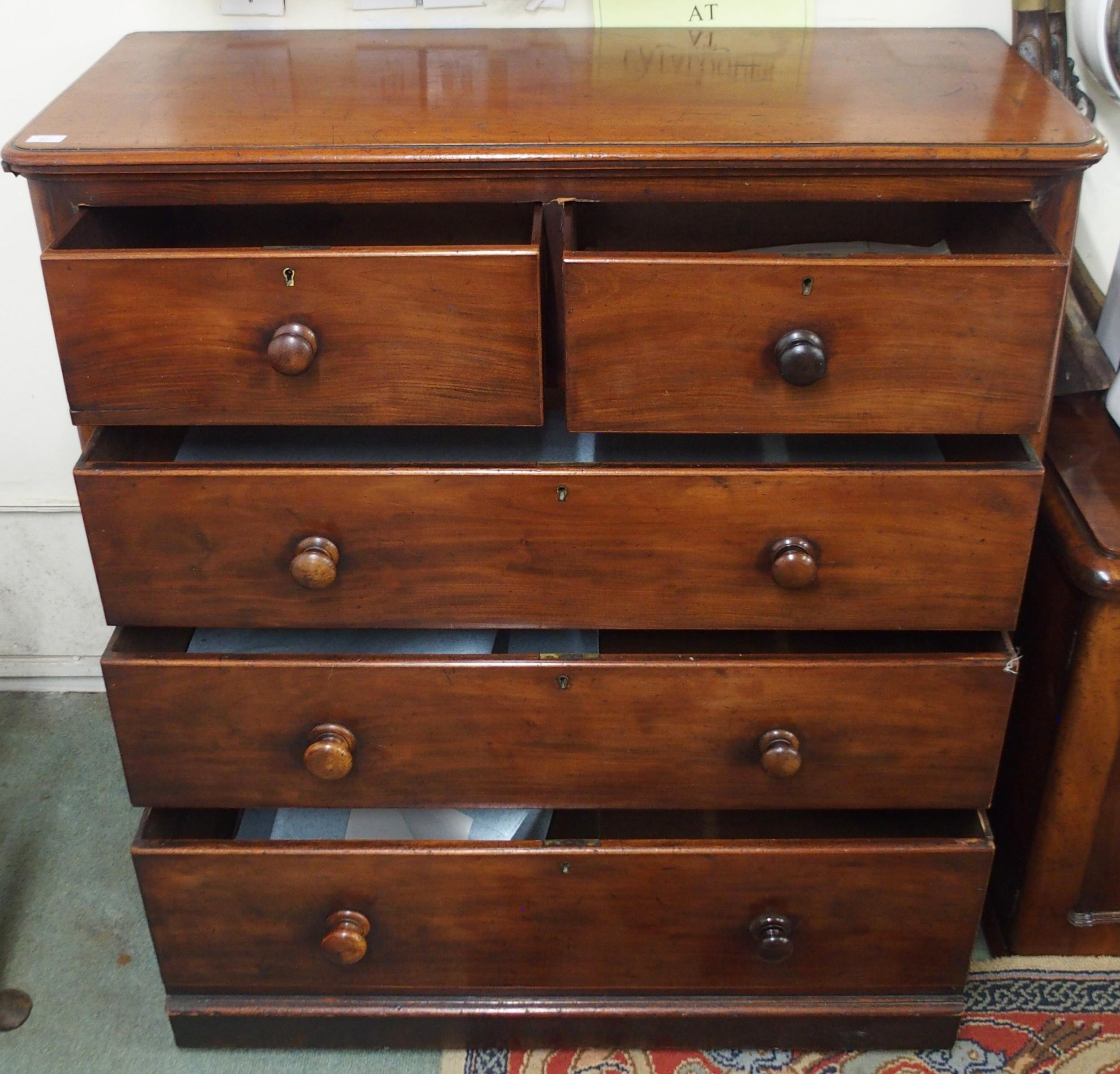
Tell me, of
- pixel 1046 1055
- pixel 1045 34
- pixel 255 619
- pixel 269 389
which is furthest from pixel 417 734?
pixel 1045 34

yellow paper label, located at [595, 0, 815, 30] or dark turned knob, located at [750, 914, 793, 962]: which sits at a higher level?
yellow paper label, located at [595, 0, 815, 30]

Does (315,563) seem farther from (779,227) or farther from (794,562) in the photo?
(779,227)

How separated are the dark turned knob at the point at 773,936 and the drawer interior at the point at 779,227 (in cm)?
62

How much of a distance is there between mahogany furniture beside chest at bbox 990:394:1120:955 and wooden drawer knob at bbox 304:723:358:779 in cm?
67

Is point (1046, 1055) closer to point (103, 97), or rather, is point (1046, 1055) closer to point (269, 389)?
point (269, 389)

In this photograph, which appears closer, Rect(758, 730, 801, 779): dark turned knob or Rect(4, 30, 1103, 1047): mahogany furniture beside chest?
Rect(4, 30, 1103, 1047): mahogany furniture beside chest

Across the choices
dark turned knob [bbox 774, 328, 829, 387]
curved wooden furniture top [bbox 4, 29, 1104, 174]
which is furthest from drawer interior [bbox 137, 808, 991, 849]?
curved wooden furniture top [bbox 4, 29, 1104, 174]

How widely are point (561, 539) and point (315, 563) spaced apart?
20cm

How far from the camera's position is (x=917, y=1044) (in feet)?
4.32

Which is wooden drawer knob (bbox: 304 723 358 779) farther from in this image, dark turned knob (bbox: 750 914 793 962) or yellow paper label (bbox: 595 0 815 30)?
yellow paper label (bbox: 595 0 815 30)

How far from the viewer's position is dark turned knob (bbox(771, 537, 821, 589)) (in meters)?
1.03

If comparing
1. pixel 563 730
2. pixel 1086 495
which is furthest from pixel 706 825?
pixel 1086 495

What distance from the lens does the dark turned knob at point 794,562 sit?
3.37 ft

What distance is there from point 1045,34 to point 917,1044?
100cm
